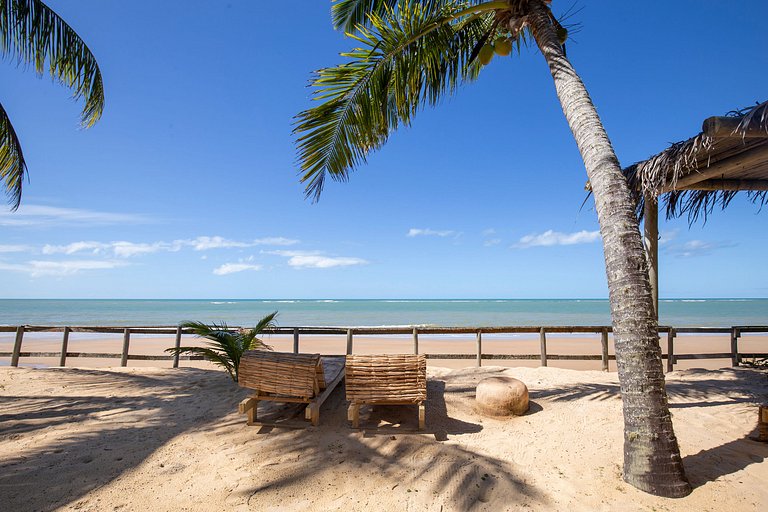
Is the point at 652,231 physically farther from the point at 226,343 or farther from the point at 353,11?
the point at 226,343

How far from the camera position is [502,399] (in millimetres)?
4695

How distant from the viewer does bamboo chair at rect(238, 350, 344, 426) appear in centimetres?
438

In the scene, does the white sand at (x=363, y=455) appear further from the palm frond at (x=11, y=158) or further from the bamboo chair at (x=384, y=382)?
the palm frond at (x=11, y=158)

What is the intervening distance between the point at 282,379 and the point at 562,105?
13.7 feet

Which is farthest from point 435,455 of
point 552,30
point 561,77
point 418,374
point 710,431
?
point 552,30

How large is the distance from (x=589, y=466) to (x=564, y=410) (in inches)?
56.9

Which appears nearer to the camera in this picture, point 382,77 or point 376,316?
point 382,77

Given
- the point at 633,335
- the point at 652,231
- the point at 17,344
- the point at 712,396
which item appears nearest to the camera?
the point at 633,335

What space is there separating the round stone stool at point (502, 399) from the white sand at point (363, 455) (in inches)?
5.9

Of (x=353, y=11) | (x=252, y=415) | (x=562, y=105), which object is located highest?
(x=353, y=11)

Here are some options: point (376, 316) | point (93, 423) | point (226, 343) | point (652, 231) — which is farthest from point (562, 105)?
point (376, 316)

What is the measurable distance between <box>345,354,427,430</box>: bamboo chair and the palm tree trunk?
200cm

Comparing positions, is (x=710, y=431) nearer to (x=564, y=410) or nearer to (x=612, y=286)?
(x=564, y=410)

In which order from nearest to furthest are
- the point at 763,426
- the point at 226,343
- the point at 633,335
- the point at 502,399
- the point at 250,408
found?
1. the point at 633,335
2. the point at 763,426
3. the point at 250,408
4. the point at 502,399
5. the point at 226,343
